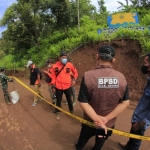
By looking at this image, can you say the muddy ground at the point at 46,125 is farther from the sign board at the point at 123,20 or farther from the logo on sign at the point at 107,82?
the sign board at the point at 123,20

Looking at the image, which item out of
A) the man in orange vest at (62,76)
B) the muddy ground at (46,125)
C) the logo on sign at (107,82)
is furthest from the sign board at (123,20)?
the logo on sign at (107,82)

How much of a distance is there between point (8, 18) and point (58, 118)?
41.8ft

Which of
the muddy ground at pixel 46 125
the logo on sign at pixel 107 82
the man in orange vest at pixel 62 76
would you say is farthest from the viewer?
the man in orange vest at pixel 62 76

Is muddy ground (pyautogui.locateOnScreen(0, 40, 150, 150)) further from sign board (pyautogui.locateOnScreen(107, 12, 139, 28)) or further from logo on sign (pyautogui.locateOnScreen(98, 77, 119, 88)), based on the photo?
sign board (pyautogui.locateOnScreen(107, 12, 139, 28))

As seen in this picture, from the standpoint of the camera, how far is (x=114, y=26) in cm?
1173

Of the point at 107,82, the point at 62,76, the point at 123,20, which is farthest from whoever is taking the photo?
the point at 123,20

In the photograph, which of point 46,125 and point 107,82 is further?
point 46,125

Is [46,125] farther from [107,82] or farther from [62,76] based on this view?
[107,82]

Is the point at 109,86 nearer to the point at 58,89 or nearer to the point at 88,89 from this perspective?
the point at 88,89

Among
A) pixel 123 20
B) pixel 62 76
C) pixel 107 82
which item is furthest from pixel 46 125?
pixel 123 20

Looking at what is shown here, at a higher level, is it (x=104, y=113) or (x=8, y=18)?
(x=8, y=18)

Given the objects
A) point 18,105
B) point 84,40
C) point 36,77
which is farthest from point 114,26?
point 18,105

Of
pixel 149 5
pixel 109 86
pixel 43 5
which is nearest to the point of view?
pixel 109 86

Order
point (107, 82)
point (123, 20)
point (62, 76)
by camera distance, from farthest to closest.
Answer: point (123, 20), point (62, 76), point (107, 82)
